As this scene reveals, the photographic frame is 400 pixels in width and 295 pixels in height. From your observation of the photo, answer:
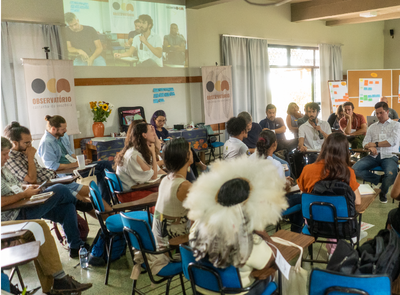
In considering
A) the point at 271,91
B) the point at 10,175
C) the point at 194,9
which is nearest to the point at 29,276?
the point at 10,175

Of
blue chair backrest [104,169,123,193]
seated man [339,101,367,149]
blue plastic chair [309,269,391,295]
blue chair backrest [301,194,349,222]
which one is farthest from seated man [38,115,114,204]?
seated man [339,101,367,149]

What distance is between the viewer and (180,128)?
6.96 metres

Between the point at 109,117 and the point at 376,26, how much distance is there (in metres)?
9.92

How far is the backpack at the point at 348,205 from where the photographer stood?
2545mm

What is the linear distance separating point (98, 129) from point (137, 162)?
293 cm

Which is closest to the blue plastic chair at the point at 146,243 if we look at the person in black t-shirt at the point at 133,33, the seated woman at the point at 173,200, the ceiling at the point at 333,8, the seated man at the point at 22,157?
the seated woman at the point at 173,200

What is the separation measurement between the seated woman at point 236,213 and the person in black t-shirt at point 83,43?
5171mm

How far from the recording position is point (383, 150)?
4.65 metres

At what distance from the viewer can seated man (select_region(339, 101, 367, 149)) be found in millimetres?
5785

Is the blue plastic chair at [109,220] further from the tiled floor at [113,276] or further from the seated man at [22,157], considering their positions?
the seated man at [22,157]

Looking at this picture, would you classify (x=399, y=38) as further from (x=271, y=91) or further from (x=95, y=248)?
(x=95, y=248)

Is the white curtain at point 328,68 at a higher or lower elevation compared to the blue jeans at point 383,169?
higher

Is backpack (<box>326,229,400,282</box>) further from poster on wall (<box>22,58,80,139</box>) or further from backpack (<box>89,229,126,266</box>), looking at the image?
poster on wall (<box>22,58,80,139</box>)

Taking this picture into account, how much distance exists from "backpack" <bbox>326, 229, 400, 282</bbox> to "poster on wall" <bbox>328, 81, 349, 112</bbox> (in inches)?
352
